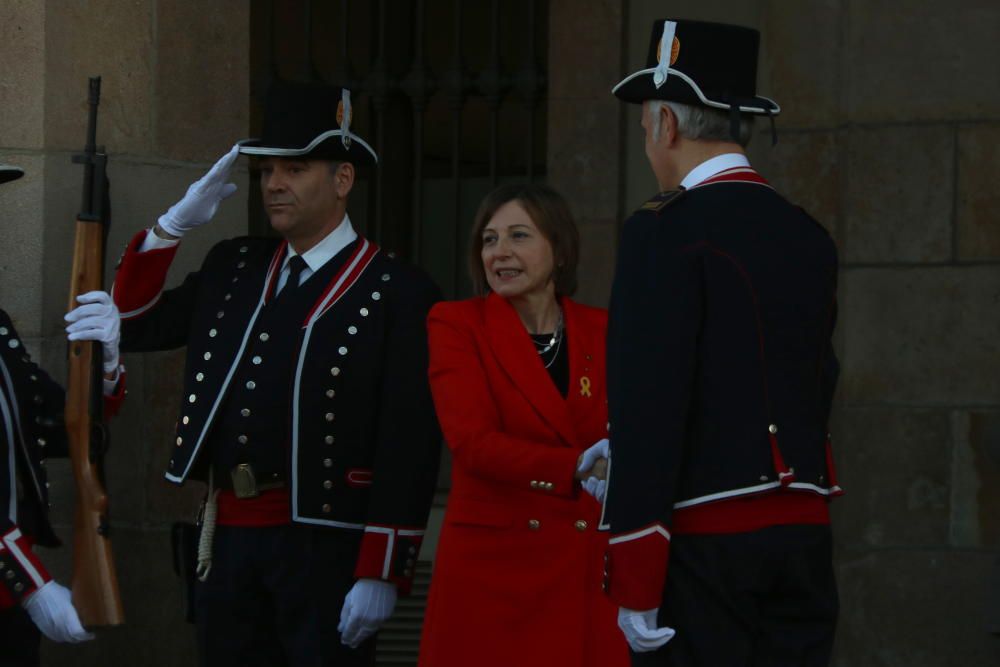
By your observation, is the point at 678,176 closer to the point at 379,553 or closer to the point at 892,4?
the point at 379,553

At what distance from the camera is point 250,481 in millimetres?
4691

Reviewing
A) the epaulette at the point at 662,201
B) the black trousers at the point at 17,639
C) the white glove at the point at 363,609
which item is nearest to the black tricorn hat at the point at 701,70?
the epaulette at the point at 662,201

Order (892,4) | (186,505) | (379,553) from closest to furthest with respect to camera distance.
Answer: (379,553), (892,4), (186,505)

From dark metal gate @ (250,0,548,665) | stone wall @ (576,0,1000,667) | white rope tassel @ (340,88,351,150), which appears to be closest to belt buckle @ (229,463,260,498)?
white rope tassel @ (340,88,351,150)

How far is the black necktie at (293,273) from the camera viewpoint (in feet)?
16.0

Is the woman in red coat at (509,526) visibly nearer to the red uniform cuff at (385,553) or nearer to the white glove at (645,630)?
the red uniform cuff at (385,553)

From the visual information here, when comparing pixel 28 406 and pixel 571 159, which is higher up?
pixel 571 159

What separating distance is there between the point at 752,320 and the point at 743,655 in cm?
68

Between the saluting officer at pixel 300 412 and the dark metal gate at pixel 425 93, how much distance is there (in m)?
2.08

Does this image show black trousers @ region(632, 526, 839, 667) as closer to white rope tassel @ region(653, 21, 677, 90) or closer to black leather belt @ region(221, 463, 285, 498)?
white rope tassel @ region(653, 21, 677, 90)

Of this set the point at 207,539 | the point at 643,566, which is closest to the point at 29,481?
the point at 207,539

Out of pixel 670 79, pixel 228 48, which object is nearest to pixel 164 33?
pixel 228 48

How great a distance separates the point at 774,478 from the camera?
370cm

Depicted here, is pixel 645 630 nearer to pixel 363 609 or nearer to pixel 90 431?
pixel 363 609
